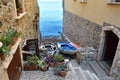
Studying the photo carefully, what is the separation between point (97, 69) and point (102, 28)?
2.13 metres

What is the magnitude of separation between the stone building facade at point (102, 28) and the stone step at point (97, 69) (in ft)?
1.13

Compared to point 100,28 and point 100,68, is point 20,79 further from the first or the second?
point 100,28

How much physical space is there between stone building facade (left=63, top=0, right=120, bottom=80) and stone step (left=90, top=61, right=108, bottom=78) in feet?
1.13

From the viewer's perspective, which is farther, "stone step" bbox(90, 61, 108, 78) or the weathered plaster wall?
"stone step" bbox(90, 61, 108, 78)

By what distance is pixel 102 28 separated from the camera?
7582mm

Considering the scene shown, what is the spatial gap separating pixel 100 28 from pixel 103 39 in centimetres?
68

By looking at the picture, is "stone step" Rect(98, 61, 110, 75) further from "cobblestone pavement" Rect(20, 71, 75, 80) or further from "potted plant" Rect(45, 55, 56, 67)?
"potted plant" Rect(45, 55, 56, 67)

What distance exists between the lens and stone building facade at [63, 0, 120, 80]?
6.39 m

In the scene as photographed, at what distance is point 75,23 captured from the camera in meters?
12.3

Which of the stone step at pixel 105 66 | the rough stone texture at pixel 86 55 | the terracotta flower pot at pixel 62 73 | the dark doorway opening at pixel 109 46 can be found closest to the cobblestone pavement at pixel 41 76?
the terracotta flower pot at pixel 62 73

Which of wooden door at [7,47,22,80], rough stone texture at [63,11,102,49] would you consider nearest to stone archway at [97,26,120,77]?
rough stone texture at [63,11,102,49]

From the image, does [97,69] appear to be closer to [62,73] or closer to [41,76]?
[62,73]

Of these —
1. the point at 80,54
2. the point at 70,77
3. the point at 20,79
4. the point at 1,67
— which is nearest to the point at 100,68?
the point at 80,54

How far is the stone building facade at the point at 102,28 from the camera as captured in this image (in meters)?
6.39
